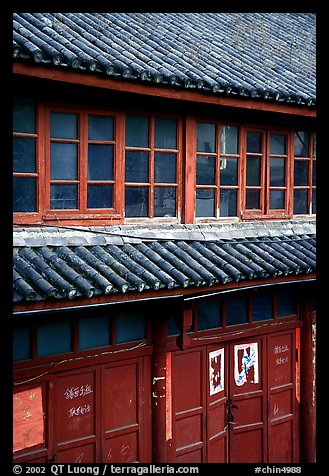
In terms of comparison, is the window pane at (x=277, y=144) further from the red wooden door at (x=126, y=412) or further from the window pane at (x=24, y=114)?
the window pane at (x=24, y=114)

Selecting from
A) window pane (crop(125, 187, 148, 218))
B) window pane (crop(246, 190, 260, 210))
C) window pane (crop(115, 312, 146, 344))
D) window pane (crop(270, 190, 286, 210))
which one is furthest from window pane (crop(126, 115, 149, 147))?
window pane (crop(270, 190, 286, 210))

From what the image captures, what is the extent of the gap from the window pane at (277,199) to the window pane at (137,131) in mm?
2837

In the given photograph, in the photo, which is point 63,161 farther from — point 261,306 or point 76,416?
point 261,306

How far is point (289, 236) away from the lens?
34.8 ft

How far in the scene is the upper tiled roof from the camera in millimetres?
7586

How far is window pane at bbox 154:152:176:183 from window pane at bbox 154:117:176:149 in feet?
0.43

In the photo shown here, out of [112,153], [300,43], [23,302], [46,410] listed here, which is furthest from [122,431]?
[300,43]

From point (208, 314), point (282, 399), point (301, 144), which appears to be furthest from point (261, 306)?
→ point (301, 144)

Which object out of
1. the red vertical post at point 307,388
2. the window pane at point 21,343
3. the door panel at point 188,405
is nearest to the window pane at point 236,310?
the door panel at point 188,405

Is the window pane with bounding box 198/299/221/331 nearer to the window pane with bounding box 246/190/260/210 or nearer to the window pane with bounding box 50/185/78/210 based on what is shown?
the window pane with bounding box 246/190/260/210

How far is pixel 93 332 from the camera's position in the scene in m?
8.48

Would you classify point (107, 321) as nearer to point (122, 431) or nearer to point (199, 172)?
point (122, 431)

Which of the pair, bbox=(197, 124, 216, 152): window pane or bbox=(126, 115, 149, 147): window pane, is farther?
bbox=(197, 124, 216, 152): window pane
